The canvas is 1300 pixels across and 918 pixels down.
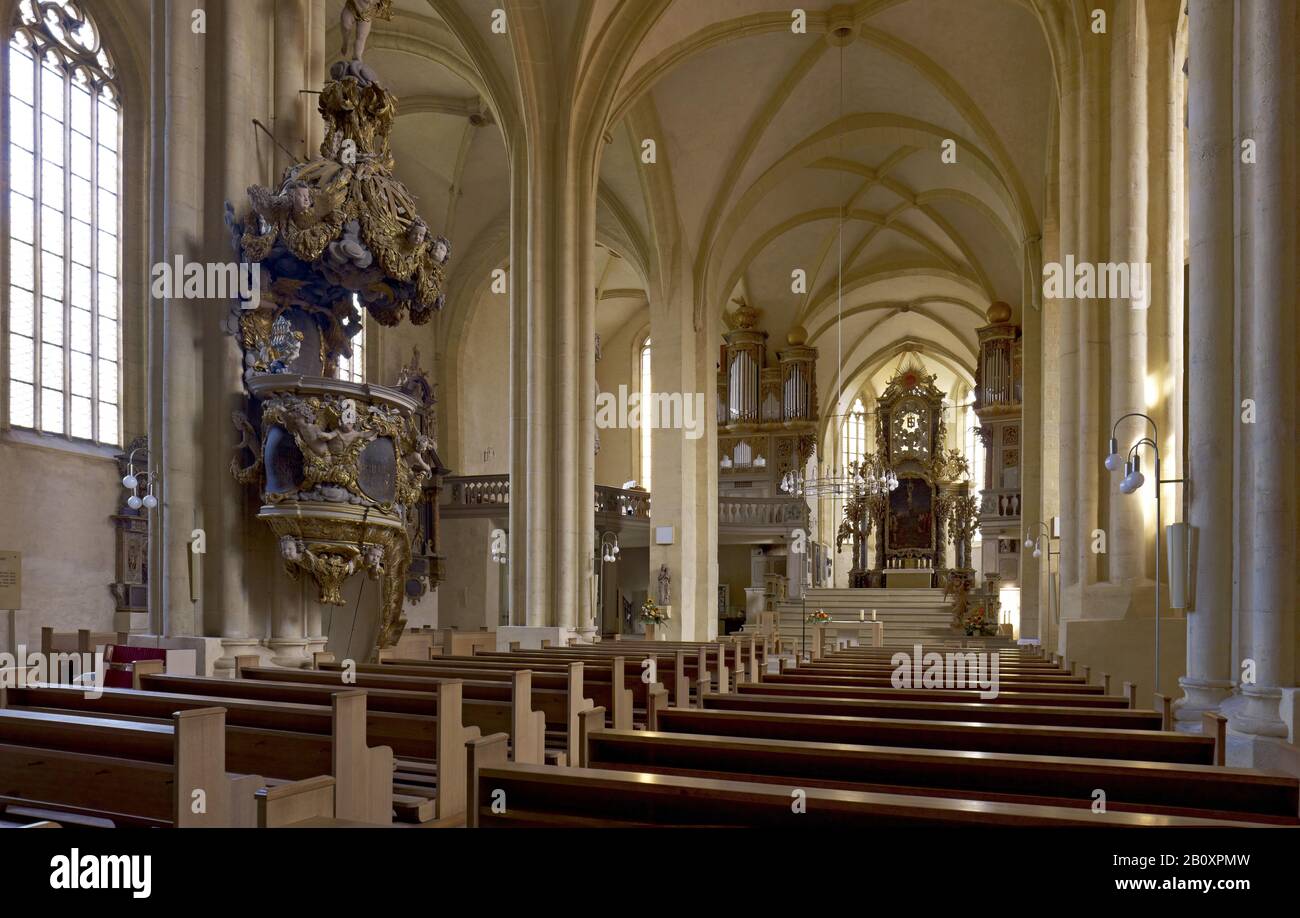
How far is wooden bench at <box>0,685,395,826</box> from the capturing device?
3756 mm

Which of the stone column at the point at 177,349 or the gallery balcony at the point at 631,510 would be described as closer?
the stone column at the point at 177,349

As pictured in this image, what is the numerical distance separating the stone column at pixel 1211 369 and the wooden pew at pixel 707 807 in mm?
3025

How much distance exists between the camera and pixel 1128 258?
9.42 meters

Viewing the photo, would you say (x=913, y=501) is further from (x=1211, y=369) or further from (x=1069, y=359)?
(x=1211, y=369)

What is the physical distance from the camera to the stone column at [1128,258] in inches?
362

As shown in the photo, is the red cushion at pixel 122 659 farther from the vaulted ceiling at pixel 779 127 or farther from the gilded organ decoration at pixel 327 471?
the vaulted ceiling at pixel 779 127

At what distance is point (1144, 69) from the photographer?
31.3ft

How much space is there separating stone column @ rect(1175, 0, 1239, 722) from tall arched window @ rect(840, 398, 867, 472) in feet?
101

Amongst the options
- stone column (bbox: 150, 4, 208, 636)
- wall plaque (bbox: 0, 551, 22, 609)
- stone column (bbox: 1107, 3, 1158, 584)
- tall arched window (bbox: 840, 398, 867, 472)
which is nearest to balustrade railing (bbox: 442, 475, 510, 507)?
wall plaque (bbox: 0, 551, 22, 609)

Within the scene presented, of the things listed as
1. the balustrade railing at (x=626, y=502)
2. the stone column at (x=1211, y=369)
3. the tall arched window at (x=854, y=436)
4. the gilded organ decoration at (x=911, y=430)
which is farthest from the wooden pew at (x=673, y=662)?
the tall arched window at (x=854, y=436)

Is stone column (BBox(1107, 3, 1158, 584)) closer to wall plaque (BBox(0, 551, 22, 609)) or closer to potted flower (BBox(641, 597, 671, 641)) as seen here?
potted flower (BBox(641, 597, 671, 641))

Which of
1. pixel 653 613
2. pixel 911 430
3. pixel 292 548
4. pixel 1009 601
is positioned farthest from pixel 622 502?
pixel 292 548
